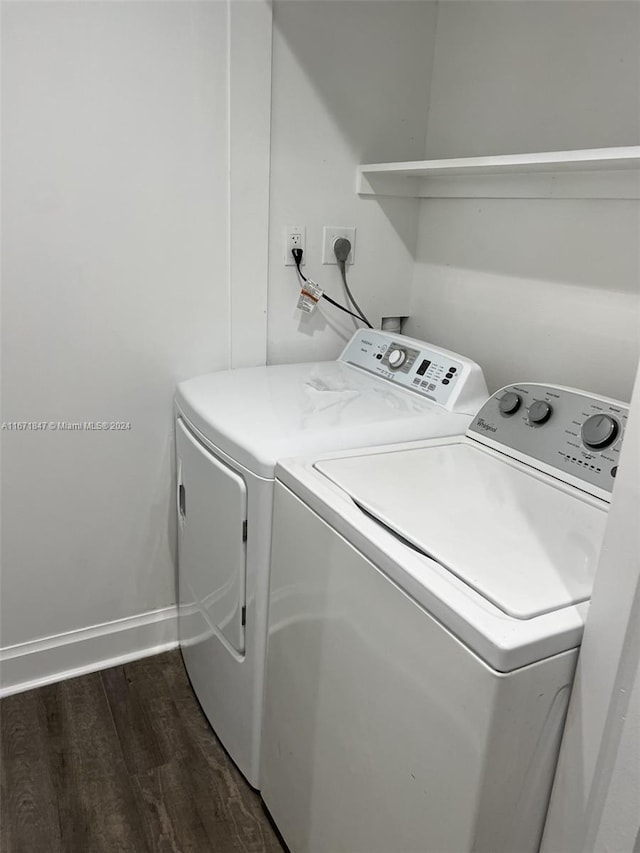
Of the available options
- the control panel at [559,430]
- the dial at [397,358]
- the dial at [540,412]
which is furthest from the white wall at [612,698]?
the dial at [397,358]

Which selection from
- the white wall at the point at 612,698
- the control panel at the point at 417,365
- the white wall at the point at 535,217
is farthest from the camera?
the control panel at the point at 417,365

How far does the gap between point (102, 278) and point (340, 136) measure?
81 cm

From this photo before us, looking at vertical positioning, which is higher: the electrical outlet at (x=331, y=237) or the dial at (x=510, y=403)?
the electrical outlet at (x=331, y=237)

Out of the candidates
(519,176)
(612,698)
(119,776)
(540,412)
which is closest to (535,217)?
(519,176)

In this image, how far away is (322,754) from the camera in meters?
1.22

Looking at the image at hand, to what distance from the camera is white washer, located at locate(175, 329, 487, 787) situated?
54.2 inches

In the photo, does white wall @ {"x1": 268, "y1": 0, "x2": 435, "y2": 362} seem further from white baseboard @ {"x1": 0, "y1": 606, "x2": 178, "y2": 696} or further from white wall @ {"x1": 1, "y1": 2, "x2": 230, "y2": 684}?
white baseboard @ {"x1": 0, "y1": 606, "x2": 178, "y2": 696}

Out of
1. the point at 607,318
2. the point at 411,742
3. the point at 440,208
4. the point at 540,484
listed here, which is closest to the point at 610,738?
the point at 411,742

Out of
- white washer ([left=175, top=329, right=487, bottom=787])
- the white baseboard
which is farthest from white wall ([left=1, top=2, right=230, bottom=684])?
white washer ([left=175, top=329, right=487, bottom=787])

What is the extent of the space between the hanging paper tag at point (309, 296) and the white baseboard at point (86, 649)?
3.38ft

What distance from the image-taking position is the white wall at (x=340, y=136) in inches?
70.2

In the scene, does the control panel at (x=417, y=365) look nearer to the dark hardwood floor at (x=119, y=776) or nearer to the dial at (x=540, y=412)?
the dial at (x=540, y=412)

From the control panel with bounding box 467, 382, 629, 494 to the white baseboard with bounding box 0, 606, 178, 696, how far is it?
1.19 meters

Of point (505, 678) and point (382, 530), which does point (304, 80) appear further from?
point (505, 678)
